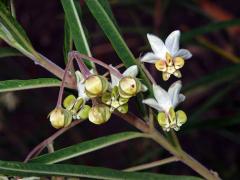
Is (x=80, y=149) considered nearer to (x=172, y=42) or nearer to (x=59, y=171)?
(x=59, y=171)

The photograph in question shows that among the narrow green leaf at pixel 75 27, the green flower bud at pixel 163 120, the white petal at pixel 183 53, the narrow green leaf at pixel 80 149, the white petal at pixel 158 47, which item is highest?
the narrow green leaf at pixel 75 27

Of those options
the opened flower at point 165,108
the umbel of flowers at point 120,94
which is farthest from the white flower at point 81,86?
the opened flower at point 165,108

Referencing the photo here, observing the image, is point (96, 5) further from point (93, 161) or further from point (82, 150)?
point (93, 161)

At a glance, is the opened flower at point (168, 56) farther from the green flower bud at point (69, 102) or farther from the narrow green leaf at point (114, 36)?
the green flower bud at point (69, 102)

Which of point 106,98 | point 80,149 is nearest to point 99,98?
point 106,98

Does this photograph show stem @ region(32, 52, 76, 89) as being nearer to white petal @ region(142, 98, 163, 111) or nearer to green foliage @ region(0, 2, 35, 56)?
green foliage @ region(0, 2, 35, 56)

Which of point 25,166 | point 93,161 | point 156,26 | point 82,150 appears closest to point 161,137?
point 82,150

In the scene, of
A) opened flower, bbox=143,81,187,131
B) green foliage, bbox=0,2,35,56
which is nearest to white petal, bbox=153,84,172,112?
opened flower, bbox=143,81,187,131
